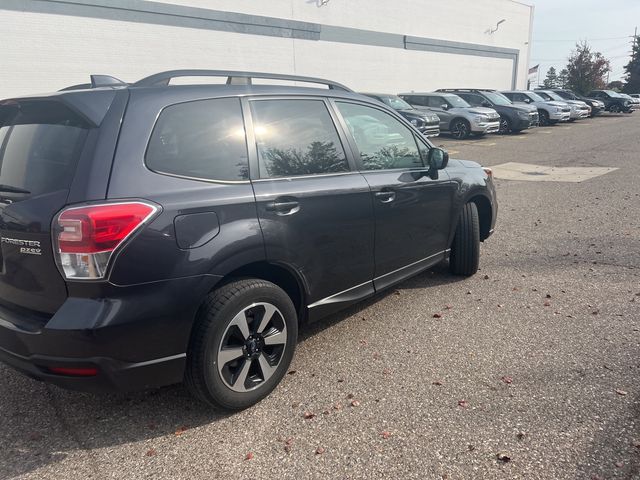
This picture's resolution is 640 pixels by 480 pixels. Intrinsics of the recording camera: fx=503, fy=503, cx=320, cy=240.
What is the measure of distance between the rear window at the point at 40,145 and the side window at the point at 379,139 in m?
1.82

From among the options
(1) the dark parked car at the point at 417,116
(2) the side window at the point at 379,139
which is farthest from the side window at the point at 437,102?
(2) the side window at the point at 379,139

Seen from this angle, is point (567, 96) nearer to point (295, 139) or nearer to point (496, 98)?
point (496, 98)

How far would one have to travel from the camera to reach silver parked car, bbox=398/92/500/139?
63.2 ft

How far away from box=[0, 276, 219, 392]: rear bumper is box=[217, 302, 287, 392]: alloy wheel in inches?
9.8

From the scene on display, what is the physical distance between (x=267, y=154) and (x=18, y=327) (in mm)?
1598

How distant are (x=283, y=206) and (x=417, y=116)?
620 inches

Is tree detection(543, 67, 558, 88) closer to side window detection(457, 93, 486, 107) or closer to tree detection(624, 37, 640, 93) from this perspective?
tree detection(624, 37, 640, 93)

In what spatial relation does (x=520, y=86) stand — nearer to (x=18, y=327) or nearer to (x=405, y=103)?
(x=405, y=103)

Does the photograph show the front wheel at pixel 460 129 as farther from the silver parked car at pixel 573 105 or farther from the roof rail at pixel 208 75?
the roof rail at pixel 208 75

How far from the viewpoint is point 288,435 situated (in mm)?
2693

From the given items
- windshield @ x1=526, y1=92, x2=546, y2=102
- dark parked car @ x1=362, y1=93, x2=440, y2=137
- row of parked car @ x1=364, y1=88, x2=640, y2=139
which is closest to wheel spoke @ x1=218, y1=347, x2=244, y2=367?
row of parked car @ x1=364, y1=88, x2=640, y2=139

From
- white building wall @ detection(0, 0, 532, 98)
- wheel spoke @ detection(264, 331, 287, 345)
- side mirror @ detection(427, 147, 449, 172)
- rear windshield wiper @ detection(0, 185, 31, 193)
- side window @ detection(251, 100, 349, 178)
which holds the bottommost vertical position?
wheel spoke @ detection(264, 331, 287, 345)

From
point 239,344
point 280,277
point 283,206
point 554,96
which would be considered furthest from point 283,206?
point 554,96

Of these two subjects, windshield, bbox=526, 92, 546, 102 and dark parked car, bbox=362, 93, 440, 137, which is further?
windshield, bbox=526, 92, 546, 102
